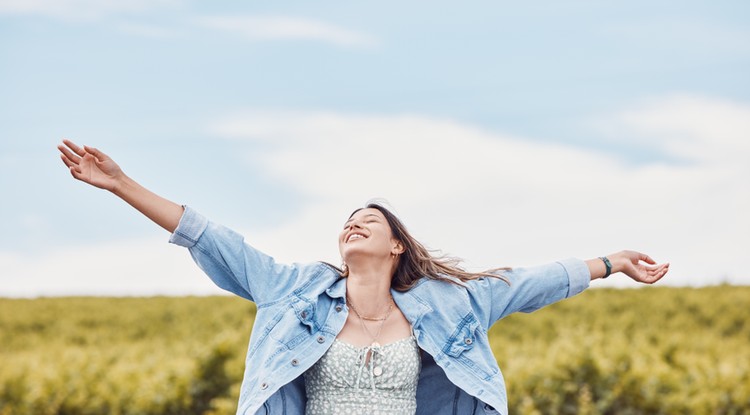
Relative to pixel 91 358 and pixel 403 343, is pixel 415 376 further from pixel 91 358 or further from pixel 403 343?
pixel 91 358

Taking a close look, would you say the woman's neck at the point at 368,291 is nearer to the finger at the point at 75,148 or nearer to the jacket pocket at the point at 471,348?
the jacket pocket at the point at 471,348

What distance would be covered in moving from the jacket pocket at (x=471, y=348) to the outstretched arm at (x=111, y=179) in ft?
4.81

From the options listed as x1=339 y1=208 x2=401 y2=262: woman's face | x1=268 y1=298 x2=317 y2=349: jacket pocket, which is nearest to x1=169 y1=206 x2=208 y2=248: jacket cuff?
x1=268 y1=298 x2=317 y2=349: jacket pocket

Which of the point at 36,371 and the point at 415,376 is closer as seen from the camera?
the point at 415,376

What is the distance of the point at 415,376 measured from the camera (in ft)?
13.5

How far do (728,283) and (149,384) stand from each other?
1150 cm

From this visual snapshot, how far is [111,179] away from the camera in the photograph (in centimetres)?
391

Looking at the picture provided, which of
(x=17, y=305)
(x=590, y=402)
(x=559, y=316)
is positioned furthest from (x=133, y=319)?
(x=590, y=402)

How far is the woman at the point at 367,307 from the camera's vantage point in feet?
12.9

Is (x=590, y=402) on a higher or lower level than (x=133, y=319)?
lower

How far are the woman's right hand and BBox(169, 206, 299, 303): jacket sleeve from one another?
37cm

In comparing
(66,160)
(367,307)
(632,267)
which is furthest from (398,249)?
(66,160)

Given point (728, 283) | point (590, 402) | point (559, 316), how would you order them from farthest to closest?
point (728, 283) → point (559, 316) → point (590, 402)

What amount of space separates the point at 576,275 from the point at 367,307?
3.57 ft
